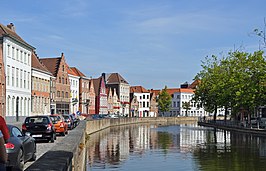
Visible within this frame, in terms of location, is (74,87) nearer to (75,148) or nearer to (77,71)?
(77,71)

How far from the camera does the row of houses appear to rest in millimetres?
57125

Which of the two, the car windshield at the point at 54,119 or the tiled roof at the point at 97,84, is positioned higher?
the tiled roof at the point at 97,84

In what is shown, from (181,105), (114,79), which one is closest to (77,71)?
(114,79)

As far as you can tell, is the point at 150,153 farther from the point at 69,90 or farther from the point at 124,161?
the point at 69,90

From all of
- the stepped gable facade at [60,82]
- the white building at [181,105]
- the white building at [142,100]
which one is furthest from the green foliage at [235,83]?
the white building at [181,105]

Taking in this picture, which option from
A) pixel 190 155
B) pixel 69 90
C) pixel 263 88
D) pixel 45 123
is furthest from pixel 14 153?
pixel 69 90

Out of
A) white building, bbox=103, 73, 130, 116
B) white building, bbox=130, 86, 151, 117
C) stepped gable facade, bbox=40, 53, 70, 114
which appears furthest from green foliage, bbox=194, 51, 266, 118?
white building, bbox=130, 86, 151, 117

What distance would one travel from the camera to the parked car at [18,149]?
1302 cm

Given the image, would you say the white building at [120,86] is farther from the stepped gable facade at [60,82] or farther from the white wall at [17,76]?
the white wall at [17,76]

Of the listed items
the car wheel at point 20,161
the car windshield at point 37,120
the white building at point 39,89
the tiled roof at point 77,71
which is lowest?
A: the car wheel at point 20,161

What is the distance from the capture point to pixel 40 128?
25.3 m

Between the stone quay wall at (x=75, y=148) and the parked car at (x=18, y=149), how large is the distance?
43.7 inches

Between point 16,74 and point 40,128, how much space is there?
36.8 m

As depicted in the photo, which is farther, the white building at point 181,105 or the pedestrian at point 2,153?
the white building at point 181,105
